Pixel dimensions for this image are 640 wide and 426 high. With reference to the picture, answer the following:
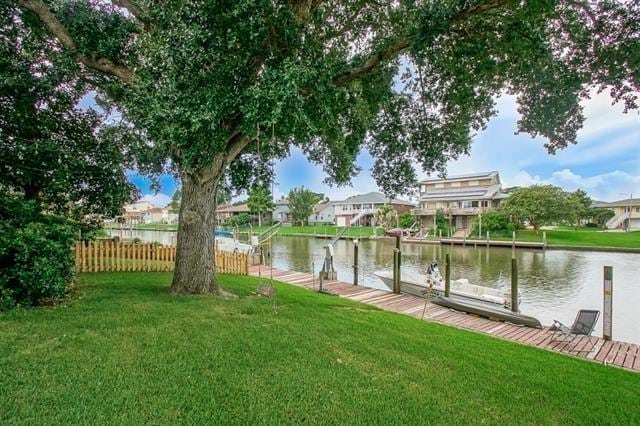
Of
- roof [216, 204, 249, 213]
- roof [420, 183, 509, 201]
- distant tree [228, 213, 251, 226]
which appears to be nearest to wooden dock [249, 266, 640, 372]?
distant tree [228, 213, 251, 226]

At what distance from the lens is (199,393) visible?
3.15 m

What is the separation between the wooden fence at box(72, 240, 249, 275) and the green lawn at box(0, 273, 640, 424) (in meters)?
5.14

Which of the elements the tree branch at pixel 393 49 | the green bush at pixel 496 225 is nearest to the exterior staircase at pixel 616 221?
the green bush at pixel 496 225

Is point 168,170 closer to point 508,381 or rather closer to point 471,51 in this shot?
point 471,51

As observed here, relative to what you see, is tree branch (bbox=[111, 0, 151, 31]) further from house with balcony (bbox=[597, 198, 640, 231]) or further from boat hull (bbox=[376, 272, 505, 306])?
house with balcony (bbox=[597, 198, 640, 231])

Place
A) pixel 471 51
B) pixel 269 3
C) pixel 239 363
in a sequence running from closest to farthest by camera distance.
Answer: pixel 239 363, pixel 269 3, pixel 471 51

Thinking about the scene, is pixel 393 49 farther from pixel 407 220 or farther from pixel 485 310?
pixel 407 220

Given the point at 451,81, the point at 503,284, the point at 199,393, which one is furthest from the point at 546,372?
the point at 503,284

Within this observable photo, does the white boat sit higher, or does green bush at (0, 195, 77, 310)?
green bush at (0, 195, 77, 310)

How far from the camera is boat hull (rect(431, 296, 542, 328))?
9930mm

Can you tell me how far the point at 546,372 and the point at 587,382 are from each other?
0.49m

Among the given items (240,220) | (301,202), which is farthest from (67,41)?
(301,202)

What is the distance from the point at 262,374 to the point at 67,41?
6894 millimetres

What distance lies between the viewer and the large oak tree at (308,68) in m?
5.41
